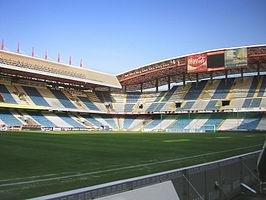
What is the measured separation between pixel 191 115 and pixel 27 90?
125ft

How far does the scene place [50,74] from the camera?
50.4 m

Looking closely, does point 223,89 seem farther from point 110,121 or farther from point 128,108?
point 110,121

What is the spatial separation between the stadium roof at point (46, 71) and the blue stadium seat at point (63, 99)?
3962mm

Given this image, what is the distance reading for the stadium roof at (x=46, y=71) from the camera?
153ft

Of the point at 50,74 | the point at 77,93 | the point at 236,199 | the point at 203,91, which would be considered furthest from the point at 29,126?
the point at 236,199

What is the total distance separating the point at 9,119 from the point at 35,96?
9.67m

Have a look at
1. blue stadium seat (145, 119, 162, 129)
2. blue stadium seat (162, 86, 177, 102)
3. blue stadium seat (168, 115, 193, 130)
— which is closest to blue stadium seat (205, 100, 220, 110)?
blue stadium seat (168, 115, 193, 130)

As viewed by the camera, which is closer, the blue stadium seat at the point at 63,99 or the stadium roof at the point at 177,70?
the stadium roof at the point at 177,70

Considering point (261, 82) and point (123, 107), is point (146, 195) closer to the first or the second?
point (261, 82)

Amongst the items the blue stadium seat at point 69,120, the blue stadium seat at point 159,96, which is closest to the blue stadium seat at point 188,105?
the blue stadium seat at point 159,96

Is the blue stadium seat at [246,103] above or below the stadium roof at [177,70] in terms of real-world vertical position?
below

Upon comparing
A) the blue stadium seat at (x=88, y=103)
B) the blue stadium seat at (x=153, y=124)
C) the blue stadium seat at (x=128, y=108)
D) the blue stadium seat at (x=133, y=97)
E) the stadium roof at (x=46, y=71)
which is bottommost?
the blue stadium seat at (x=153, y=124)

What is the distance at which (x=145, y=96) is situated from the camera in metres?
69.2

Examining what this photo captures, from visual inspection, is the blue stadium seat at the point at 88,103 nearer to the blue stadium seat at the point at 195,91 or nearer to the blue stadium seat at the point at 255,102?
the blue stadium seat at the point at 195,91
